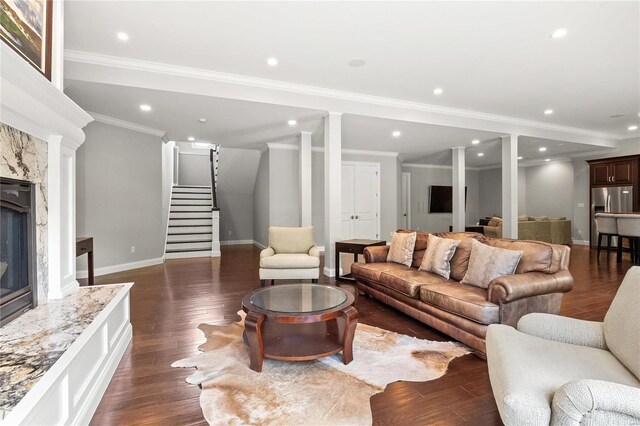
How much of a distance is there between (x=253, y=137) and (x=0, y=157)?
199 inches

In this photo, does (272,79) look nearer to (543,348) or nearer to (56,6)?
(56,6)

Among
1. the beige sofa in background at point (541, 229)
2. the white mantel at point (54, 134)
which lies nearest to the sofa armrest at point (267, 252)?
the white mantel at point (54, 134)

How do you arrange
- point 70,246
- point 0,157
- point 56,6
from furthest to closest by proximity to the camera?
point 70,246, point 56,6, point 0,157

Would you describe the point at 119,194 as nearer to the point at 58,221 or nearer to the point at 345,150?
the point at 58,221

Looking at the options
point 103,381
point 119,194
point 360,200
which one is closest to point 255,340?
point 103,381

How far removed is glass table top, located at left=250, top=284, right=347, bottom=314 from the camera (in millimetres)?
2383

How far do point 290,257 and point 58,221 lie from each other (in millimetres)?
2628

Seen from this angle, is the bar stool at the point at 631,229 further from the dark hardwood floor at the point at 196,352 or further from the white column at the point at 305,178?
the white column at the point at 305,178

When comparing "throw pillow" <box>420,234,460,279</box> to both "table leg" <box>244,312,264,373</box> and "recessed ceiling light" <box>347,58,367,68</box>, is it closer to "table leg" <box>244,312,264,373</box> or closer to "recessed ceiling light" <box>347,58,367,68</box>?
"table leg" <box>244,312,264,373</box>

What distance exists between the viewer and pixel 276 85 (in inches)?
175

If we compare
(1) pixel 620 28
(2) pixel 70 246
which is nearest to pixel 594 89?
(1) pixel 620 28

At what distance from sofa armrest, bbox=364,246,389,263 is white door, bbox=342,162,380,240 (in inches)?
157

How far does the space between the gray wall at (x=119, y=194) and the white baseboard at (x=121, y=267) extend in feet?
0.20

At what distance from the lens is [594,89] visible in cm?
478
